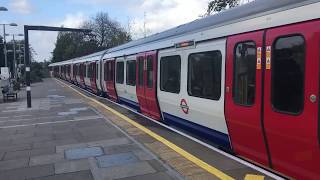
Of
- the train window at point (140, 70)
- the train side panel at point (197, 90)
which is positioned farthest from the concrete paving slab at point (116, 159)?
the train window at point (140, 70)

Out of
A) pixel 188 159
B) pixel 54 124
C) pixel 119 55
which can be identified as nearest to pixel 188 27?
pixel 188 159

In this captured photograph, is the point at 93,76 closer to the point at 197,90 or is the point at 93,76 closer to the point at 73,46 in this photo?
the point at 197,90

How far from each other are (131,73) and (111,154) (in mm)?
8467

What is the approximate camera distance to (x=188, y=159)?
861 centimetres

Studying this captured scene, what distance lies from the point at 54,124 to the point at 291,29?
33.4 feet

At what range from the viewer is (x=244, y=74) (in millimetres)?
7535

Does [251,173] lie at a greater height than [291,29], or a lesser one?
lesser

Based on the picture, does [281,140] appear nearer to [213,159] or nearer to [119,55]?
[213,159]

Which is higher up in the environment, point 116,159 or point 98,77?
point 98,77

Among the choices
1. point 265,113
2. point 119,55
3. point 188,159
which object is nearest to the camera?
point 265,113

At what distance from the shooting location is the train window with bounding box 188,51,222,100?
875 cm

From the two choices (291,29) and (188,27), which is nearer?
(291,29)

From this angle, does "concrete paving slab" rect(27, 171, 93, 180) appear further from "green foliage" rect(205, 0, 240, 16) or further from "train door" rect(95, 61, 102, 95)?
"train door" rect(95, 61, 102, 95)

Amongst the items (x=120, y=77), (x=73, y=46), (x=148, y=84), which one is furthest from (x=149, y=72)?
(x=73, y=46)
